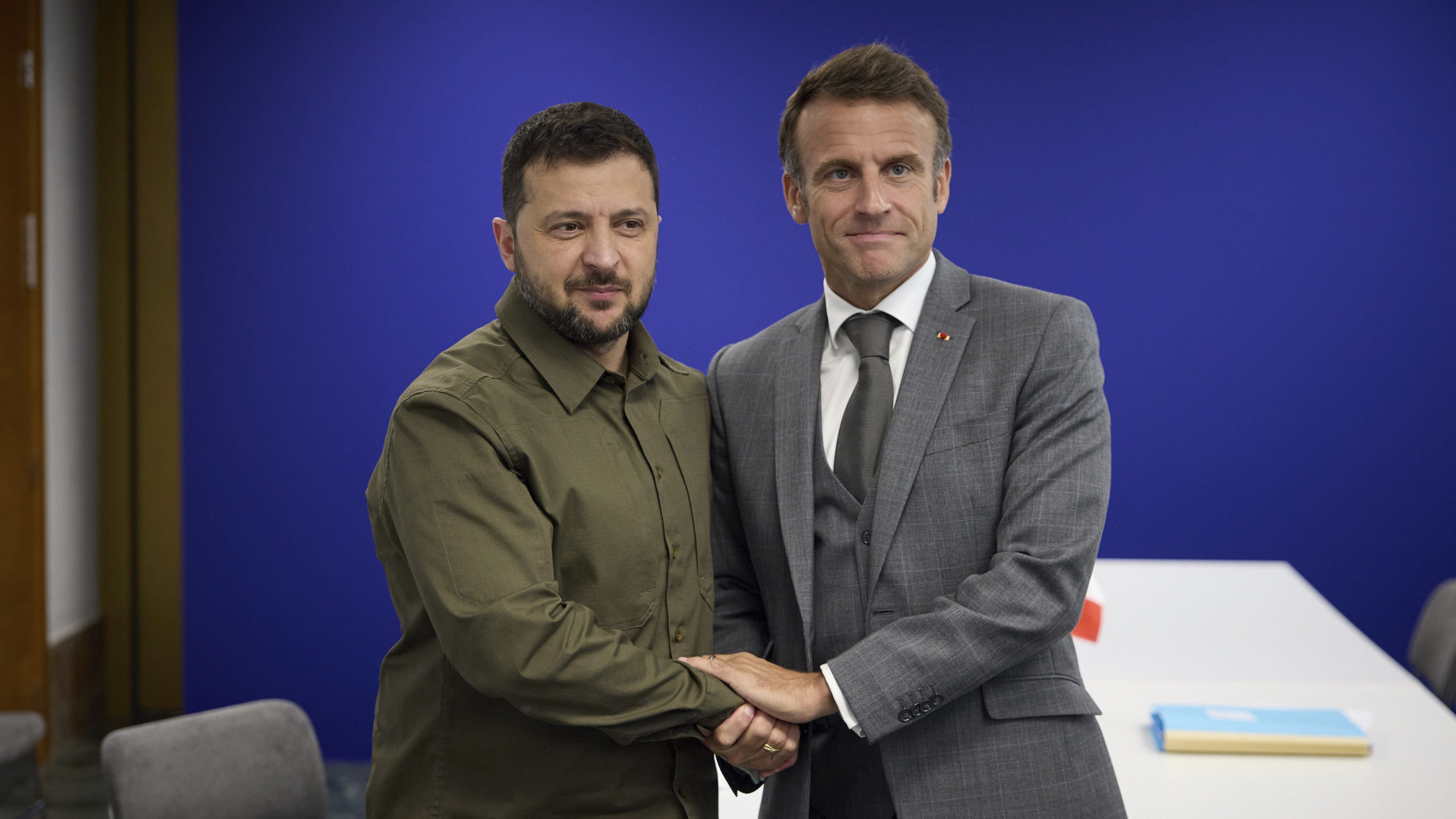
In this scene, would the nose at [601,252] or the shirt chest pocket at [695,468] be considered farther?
the shirt chest pocket at [695,468]

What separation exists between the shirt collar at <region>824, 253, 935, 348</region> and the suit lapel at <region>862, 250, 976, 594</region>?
0.02 m

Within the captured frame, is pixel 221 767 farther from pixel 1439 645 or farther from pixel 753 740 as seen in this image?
pixel 1439 645

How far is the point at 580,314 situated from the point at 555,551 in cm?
37

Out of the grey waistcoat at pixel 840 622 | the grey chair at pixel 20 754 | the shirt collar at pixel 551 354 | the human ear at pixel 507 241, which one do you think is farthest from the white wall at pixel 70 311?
the grey waistcoat at pixel 840 622

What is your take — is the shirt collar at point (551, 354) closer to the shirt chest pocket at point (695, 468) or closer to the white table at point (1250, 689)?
the shirt chest pocket at point (695, 468)

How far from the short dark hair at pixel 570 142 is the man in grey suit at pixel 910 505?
1.07 feet

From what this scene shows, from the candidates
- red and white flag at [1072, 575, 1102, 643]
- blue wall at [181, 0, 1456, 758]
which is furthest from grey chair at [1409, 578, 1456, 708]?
red and white flag at [1072, 575, 1102, 643]

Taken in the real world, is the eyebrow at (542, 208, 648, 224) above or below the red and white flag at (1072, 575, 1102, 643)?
above

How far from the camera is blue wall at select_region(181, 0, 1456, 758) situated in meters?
4.30

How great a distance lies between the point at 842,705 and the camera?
1702 millimetres

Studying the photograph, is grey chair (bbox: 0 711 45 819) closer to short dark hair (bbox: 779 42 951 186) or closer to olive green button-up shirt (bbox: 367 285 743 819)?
olive green button-up shirt (bbox: 367 285 743 819)

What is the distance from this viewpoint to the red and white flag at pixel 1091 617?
110 inches

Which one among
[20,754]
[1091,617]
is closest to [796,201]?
[1091,617]

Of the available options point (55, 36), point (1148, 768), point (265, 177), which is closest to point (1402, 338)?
point (1148, 768)
